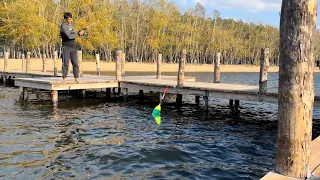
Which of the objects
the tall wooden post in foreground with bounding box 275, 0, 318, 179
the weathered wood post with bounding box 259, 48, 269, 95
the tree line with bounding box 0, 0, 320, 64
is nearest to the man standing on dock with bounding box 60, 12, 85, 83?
the weathered wood post with bounding box 259, 48, 269, 95

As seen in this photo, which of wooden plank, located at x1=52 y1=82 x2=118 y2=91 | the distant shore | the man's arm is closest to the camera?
the man's arm

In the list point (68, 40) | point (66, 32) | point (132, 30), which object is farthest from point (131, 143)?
point (132, 30)

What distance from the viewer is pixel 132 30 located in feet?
223

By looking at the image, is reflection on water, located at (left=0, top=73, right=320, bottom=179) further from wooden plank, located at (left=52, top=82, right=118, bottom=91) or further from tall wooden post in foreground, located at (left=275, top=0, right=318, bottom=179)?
tall wooden post in foreground, located at (left=275, top=0, right=318, bottom=179)

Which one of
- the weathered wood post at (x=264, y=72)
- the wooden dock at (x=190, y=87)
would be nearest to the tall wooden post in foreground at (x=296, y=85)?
the wooden dock at (x=190, y=87)

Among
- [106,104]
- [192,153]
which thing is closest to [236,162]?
[192,153]

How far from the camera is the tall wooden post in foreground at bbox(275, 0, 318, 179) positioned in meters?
4.45

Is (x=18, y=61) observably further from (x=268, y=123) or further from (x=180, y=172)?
(x=180, y=172)

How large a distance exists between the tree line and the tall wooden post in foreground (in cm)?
2282

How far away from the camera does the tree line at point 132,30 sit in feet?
149

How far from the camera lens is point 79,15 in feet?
172

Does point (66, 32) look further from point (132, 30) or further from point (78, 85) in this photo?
point (132, 30)

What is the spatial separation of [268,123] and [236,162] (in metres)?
5.82

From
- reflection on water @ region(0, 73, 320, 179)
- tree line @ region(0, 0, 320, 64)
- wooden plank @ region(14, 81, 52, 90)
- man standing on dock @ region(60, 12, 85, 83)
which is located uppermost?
tree line @ region(0, 0, 320, 64)
